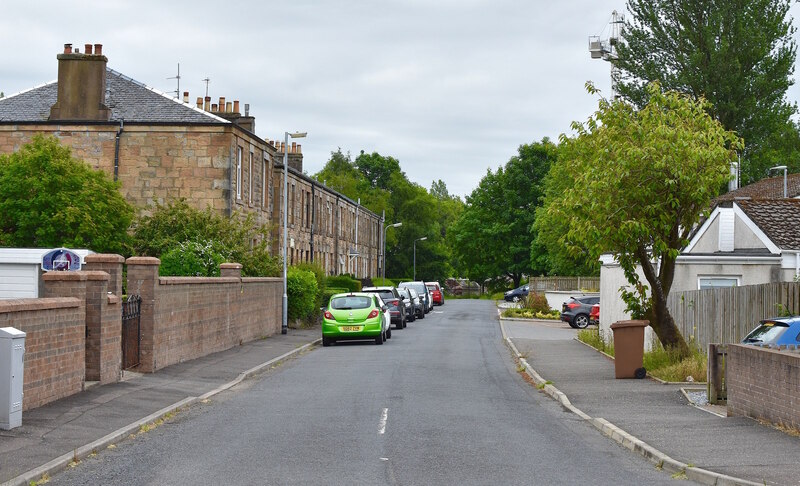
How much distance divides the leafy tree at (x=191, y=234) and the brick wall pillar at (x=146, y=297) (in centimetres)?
1269

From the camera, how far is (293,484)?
898 centimetres

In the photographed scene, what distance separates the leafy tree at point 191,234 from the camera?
32.7m

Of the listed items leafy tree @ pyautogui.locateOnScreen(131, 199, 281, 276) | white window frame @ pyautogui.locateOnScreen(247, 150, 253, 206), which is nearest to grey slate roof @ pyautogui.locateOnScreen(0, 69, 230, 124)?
white window frame @ pyautogui.locateOnScreen(247, 150, 253, 206)

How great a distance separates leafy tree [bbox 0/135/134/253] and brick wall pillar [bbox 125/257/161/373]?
12744 millimetres

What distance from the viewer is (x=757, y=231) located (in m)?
23.5

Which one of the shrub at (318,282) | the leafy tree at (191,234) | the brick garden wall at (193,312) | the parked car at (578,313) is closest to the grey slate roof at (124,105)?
the leafy tree at (191,234)

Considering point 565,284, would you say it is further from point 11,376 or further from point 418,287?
point 11,376

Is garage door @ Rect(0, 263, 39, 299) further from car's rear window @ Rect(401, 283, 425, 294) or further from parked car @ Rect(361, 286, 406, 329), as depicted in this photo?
car's rear window @ Rect(401, 283, 425, 294)

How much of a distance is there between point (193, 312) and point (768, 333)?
42.0ft

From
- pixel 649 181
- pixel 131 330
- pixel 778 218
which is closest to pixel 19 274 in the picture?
pixel 131 330

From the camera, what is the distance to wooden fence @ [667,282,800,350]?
18.6m

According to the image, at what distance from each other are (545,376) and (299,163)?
44.0 meters

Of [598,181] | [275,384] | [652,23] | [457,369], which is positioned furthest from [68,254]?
[652,23]

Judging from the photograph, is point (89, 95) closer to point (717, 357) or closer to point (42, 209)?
point (42, 209)
